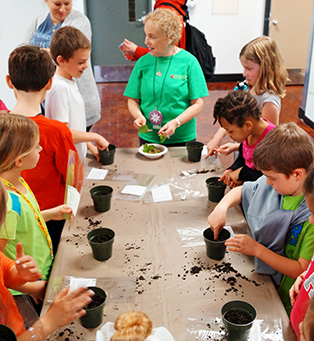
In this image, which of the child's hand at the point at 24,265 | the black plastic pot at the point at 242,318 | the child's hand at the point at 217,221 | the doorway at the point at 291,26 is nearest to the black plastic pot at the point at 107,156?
the child's hand at the point at 217,221

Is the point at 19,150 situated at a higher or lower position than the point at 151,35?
lower

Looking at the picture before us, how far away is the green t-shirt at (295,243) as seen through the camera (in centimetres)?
159

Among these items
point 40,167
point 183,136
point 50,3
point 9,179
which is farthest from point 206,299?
point 50,3

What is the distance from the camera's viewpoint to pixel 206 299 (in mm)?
1541

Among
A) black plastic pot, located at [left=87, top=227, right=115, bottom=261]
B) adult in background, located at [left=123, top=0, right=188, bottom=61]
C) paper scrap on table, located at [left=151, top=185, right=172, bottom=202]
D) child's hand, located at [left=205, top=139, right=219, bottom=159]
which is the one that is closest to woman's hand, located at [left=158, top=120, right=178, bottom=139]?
child's hand, located at [left=205, top=139, right=219, bottom=159]

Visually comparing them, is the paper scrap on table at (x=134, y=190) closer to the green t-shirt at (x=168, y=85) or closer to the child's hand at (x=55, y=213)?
the child's hand at (x=55, y=213)

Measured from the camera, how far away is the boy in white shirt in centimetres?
243

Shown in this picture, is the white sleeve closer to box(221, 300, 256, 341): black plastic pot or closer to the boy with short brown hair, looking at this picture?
the boy with short brown hair

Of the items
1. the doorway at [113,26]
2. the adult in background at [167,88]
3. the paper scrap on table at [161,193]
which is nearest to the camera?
the paper scrap on table at [161,193]

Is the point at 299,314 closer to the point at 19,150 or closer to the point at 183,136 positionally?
the point at 19,150

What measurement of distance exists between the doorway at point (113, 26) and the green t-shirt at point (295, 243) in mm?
6482

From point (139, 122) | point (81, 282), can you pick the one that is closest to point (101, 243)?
point (81, 282)

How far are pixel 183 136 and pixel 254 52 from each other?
2.51 feet

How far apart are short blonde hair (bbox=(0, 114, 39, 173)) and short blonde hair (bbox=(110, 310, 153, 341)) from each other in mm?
802
